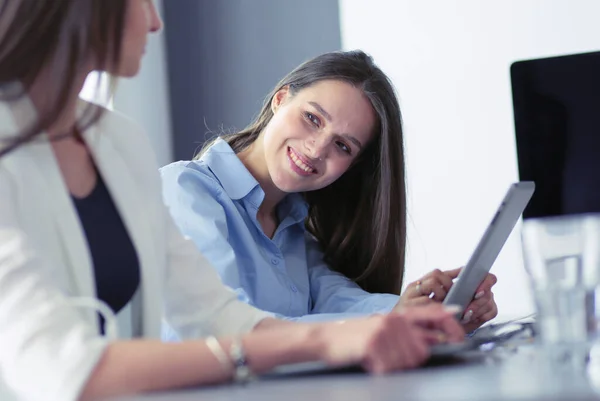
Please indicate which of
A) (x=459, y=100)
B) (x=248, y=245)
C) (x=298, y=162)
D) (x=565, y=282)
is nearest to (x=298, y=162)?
(x=298, y=162)

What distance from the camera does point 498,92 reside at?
3.24 m

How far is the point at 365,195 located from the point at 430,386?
4.71ft

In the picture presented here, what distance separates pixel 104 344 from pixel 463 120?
2518mm

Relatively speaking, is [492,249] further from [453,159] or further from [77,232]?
[453,159]

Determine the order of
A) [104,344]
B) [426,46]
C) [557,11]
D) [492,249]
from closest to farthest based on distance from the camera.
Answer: [104,344], [492,249], [557,11], [426,46]

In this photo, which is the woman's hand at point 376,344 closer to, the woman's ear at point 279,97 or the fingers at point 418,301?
the fingers at point 418,301

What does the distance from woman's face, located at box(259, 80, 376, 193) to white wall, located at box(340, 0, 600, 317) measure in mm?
1281

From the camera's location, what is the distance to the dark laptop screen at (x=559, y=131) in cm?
167

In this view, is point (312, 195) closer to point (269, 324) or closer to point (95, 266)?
point (269, 324)

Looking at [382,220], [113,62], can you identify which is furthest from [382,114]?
[113,62]

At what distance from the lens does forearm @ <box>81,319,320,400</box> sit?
904 millimetres

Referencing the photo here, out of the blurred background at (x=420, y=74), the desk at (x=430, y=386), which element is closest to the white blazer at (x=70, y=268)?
the desk at (x=430, y=386)

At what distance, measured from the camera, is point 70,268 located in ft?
3.62

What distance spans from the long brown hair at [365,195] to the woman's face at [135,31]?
2.94 feet
